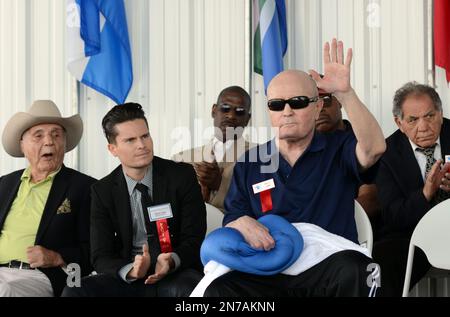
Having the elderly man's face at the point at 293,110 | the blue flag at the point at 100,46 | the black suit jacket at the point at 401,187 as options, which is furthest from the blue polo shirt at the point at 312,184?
the blue flag at the point at 100,46

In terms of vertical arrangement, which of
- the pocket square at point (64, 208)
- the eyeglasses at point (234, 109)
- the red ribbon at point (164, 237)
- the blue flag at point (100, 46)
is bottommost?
the red ribbon at point (164, 237)

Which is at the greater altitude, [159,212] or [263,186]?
[263,186]

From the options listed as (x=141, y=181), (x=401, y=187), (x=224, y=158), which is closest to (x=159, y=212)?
(x=141, y=181)

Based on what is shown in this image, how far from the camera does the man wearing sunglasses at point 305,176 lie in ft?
9.47

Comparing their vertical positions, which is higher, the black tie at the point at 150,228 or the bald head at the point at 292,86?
the bald head at the point at 292,86

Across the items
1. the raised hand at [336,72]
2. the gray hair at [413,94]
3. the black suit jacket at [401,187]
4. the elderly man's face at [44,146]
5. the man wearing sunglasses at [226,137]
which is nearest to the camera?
the raised hand at [336,72]

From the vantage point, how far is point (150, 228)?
3590mm

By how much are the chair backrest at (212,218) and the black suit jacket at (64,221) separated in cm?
67

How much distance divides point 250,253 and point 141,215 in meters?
0.94

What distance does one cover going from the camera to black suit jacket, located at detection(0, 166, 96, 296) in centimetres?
385

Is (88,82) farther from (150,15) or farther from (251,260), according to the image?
(251,260)

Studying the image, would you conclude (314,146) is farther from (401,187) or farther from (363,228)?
(401,187)

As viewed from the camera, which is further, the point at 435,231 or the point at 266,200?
the point at 435,231

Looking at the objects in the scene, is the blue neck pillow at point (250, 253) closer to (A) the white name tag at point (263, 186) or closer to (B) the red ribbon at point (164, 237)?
(A) the white name tag at point (263, 186)
